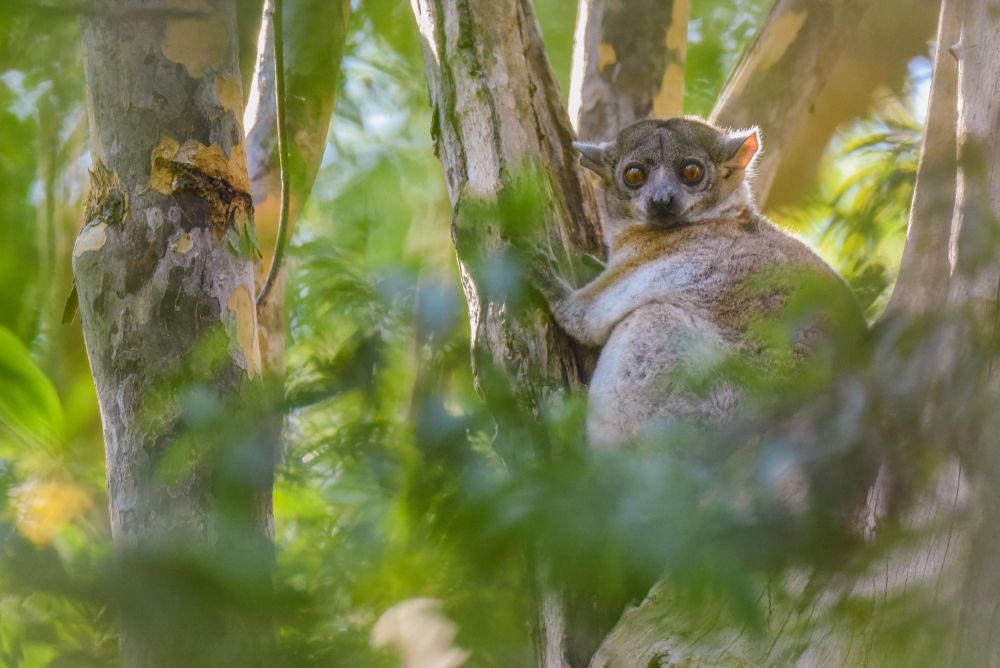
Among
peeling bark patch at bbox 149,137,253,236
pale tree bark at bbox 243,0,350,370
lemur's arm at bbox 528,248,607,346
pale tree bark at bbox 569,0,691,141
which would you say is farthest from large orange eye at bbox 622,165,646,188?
peeling bark patch at bbox 149,137,253,236

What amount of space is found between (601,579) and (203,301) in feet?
6.89

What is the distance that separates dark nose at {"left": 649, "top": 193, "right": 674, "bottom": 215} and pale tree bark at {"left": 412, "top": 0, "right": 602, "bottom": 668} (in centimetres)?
62

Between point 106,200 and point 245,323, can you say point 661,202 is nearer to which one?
point 245,323

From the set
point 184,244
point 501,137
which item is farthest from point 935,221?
point 184,244

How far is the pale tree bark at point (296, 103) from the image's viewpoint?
17.5 feet

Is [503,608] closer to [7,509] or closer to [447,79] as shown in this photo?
[7,509]

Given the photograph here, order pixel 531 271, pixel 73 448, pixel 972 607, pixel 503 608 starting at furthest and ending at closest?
pixel 531 271
pixel 73 448
pixel 972 607
pixel 503 608

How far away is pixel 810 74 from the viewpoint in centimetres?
667

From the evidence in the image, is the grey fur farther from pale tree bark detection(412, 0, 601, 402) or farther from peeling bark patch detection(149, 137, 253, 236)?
Answer: peeling bark patch detection(149, 137, 253, 236)

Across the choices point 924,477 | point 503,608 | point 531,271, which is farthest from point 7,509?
point 531,271

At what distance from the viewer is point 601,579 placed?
4.96ft

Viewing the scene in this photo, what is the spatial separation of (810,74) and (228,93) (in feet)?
14.3

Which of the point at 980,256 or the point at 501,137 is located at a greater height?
the point at 501,137

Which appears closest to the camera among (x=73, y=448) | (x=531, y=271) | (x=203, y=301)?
(x=73, y=448)
